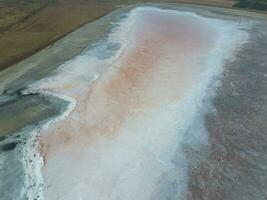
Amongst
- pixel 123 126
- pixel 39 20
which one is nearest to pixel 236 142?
pixel 123 126

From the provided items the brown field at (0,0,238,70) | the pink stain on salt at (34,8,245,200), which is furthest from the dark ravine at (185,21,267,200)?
the brown field at (0,0,238,70)

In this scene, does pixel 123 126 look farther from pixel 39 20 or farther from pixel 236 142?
pixel 39 20

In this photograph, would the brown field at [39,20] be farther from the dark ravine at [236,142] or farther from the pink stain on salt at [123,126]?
the dark ravine at [236,142]

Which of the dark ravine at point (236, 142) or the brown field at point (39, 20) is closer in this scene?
the dark ravine at point (236, 142)

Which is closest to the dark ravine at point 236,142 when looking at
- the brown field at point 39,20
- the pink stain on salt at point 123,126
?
the pink stain on salt at point 123,126

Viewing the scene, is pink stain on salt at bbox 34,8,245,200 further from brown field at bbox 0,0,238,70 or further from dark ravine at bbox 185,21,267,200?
brown field at bbox 0,0,238,70

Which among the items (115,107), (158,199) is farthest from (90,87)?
(158,199)

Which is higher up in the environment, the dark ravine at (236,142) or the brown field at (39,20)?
the dark ravine at (236,142)
